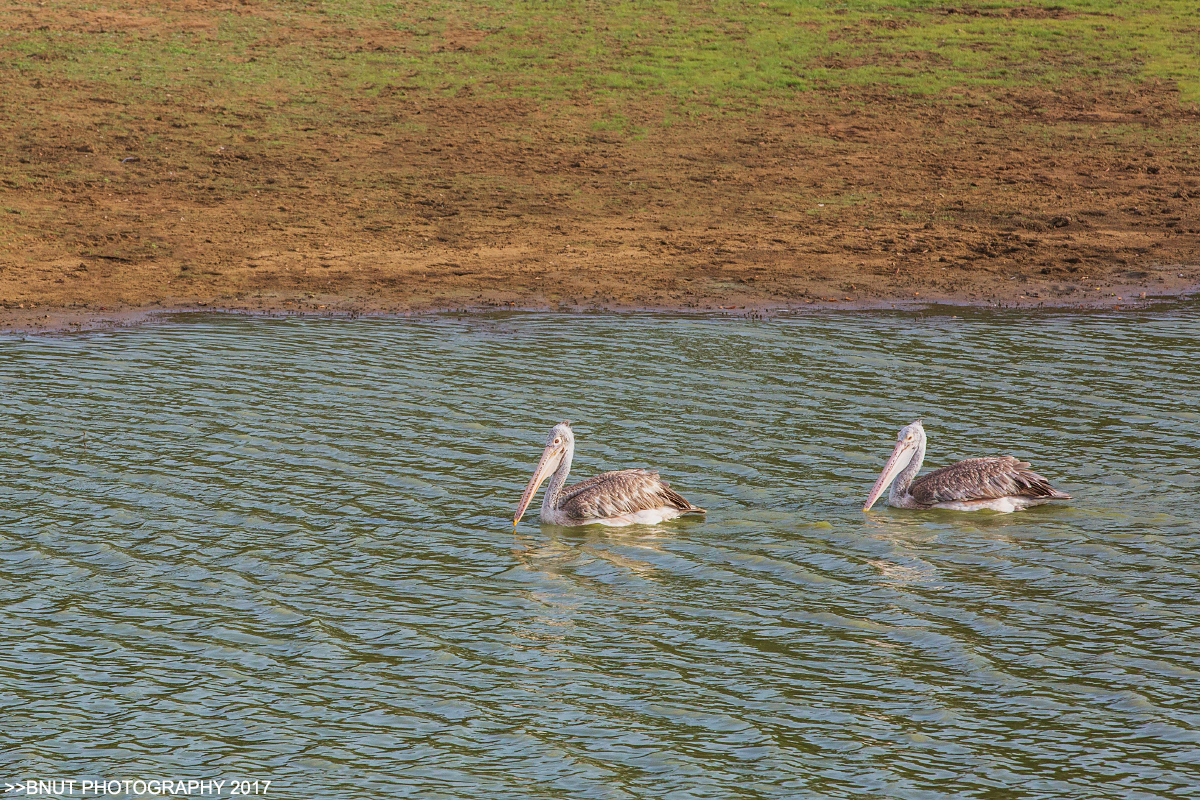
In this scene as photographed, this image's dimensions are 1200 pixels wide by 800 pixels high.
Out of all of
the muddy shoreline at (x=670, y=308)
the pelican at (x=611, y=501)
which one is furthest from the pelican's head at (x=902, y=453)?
the muddy shoreline at (x=670, y=308)

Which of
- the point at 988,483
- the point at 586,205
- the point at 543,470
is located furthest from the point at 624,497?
the point at 586,205

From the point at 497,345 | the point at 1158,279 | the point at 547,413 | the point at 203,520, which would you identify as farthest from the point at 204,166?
the point at 1158,279

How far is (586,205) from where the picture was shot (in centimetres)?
2825

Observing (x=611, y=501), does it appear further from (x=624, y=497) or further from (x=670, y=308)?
(x=670, y=308)

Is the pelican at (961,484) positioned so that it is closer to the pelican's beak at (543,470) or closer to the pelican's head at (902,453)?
the pelican's head at (902,453)

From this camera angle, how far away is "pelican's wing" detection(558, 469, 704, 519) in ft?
47.1

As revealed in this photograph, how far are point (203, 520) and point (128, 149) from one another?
1739 cm

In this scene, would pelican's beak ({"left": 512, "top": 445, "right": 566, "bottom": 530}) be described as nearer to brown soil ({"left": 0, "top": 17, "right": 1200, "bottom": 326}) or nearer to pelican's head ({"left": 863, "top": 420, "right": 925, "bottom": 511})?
pelican's head ({"left": 863, "top": 420, "right": 925, "bottom": 511})

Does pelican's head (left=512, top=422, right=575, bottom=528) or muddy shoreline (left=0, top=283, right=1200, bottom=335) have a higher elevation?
muddy shoreline (left=0, top=283, right=1200, bottom=335)

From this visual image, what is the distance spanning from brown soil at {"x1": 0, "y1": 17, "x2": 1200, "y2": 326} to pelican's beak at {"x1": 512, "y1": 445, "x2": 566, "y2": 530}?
9367 mm

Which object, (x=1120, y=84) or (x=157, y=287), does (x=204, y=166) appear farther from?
(x=1120, y=84)

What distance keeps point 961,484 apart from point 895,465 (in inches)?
29.4

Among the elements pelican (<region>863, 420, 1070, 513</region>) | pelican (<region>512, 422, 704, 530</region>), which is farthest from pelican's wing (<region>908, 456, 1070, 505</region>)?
pelican (<region>512, 422, 704, 530</region>)

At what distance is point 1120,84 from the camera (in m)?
34.7
